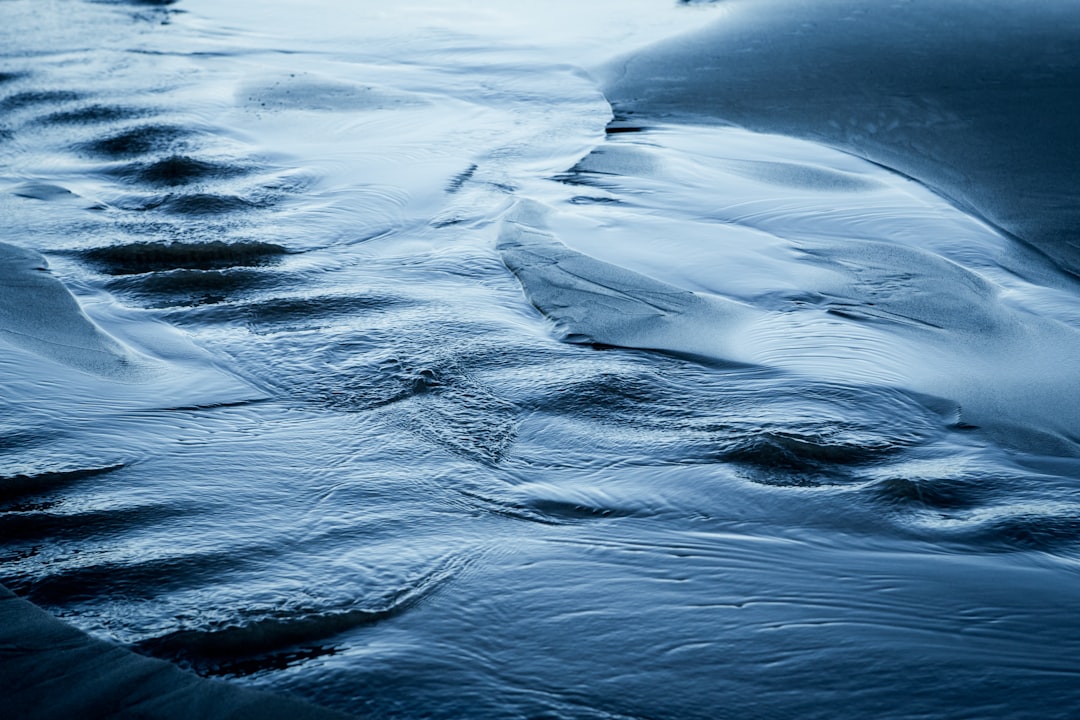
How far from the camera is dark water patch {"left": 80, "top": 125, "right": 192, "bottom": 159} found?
4.70 m

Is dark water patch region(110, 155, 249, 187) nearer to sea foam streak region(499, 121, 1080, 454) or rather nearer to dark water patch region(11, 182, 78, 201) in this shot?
dark water patch region(11, 182, 78, 201)

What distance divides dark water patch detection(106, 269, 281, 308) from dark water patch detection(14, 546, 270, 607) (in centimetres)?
140

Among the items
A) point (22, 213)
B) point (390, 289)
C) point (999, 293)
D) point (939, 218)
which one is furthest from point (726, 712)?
point (22, 213)

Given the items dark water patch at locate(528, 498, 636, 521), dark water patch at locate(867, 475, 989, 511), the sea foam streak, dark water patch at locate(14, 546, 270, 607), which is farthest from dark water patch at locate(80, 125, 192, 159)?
dark water patch at locate(867, 475, 989, 511)

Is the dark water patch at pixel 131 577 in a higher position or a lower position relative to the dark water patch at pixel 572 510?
lower

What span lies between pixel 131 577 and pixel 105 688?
1.04 feet

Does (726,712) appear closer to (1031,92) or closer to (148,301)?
(148,301)

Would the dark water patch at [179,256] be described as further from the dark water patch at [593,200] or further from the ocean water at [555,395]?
the dark water patch at [593,200]

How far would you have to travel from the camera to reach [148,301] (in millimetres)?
3336

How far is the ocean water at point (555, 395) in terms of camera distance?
6.19ft

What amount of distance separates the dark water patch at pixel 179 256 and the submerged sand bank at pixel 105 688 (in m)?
1.92

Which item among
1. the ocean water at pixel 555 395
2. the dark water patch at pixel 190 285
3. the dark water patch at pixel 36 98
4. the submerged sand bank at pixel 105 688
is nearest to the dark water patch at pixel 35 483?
the ocean water at pixel 555 395

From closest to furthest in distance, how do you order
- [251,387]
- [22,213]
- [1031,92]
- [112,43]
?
[251,387], [22,213], [1031,92], [112,43]

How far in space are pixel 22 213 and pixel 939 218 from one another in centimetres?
343
